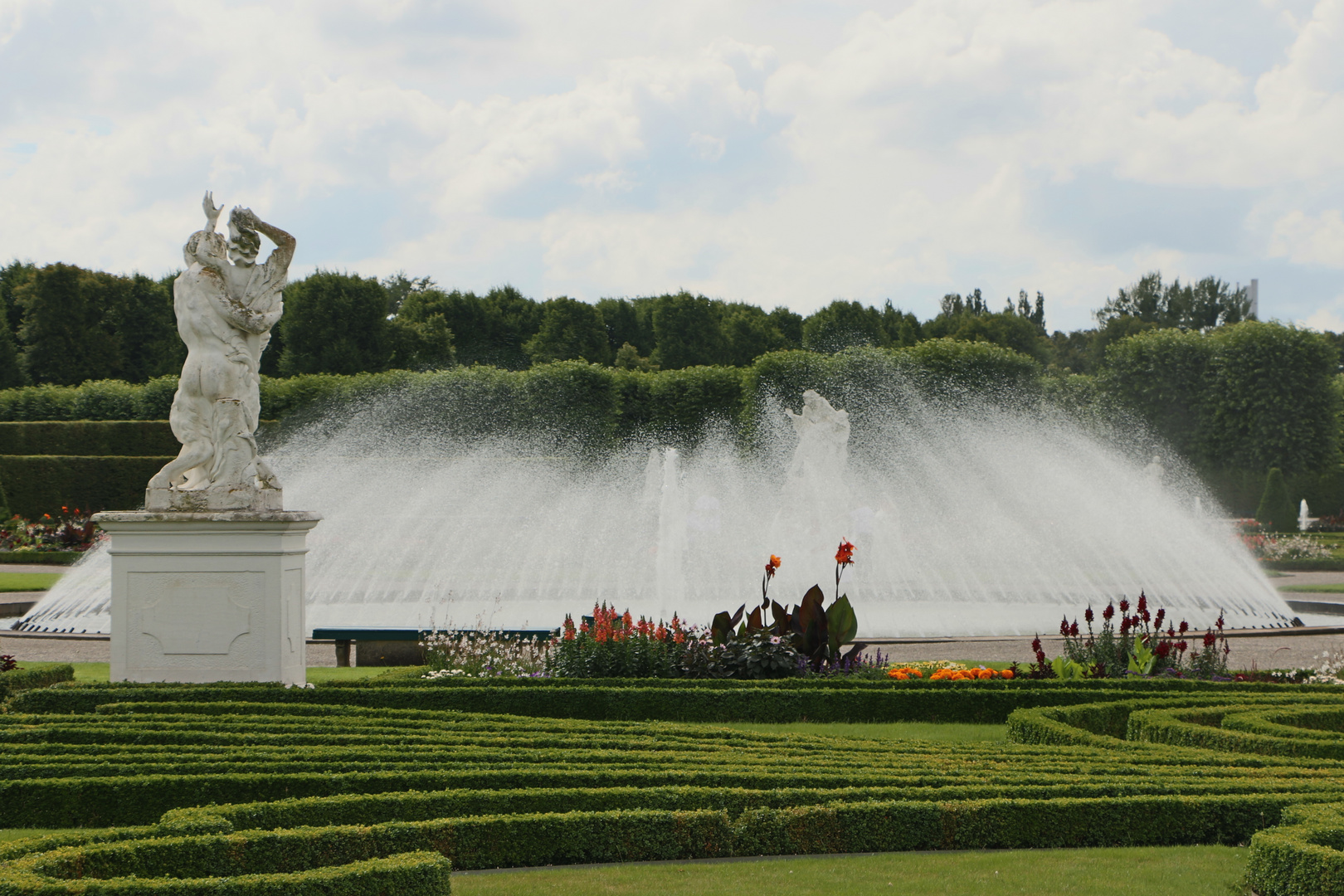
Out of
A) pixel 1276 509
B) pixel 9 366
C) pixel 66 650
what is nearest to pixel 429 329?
pixel 9 366

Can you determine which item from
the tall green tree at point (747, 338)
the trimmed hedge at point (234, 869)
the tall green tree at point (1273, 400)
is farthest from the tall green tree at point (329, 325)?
the trimmed hedge at point (234, 869)

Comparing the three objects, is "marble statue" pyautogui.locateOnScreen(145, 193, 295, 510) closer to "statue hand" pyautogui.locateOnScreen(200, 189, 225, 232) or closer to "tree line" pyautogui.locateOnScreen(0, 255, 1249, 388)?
"statue hand" pyautogui.locateOnScreen(200, 189, 225, 232)

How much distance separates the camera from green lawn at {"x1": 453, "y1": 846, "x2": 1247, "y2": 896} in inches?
168

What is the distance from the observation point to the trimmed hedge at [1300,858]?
13.0 ft

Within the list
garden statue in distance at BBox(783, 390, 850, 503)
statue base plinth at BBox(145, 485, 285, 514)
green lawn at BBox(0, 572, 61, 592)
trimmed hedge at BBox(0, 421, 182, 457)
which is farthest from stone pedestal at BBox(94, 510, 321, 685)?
trimmed hedge at BBox(0, 421, 182, 457)

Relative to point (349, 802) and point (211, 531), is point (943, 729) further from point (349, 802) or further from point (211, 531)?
point (211, 531)

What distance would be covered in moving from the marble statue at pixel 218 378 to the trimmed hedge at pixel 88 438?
24.1 m

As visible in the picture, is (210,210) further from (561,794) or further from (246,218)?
(561,794)

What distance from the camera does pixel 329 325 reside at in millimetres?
44125

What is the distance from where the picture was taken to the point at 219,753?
5.93 metres

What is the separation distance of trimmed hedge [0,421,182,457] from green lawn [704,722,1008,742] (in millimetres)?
26303

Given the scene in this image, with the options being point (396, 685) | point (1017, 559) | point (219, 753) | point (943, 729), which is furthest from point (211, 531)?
point (1017, 559)

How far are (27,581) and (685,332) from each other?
1420 inches

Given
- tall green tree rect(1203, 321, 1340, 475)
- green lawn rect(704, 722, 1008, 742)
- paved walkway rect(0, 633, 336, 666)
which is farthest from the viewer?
tall green tree rect(1203, 321, 1340, 475)
